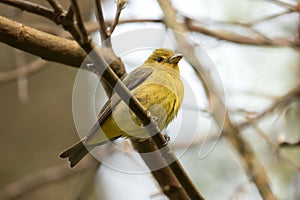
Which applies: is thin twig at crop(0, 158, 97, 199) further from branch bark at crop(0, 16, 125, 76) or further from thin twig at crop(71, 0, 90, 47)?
thin twig at crop(71, 0, 90, 47)

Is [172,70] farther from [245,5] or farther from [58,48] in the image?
[245,5]

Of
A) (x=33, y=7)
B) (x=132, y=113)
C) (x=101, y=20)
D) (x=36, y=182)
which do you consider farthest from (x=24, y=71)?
(x=33, y=7)

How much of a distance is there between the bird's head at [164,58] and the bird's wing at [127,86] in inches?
8.2

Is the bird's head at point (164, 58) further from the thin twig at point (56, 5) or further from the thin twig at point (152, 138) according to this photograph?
the thin twig at point (56, 5)

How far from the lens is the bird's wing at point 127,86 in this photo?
2.99 meters

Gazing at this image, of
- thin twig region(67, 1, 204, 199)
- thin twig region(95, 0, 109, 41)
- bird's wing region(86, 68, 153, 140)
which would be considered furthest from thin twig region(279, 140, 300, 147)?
thin twig region(95, 0, 109, 41)

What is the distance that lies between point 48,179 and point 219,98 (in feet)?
5.31

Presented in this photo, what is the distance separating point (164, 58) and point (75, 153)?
3.32ft

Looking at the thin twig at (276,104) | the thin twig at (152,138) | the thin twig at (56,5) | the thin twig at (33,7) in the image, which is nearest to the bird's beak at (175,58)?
the thin twig at (276,104)

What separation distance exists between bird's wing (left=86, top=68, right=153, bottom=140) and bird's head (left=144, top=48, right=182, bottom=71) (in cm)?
21

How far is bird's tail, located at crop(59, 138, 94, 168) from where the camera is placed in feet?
9.99

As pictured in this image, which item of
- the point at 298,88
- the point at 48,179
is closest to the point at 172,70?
the point at 298,88

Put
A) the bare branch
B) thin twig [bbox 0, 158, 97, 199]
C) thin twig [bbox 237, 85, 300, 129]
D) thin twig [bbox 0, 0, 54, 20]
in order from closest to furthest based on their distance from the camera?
thin twig [bbox 0, 0, 54, 20] → thin twig [bbox 237, 85, 300, 129] → the bare branch → thin twig [bbox 0, 158, 97, 199]

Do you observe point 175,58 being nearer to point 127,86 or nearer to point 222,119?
point 127,86
